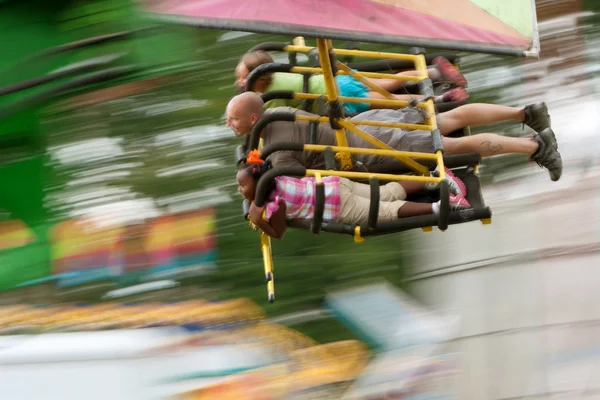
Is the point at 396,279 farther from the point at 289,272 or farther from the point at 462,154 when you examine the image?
the point at 462,154

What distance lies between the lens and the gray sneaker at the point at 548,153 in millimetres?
3436

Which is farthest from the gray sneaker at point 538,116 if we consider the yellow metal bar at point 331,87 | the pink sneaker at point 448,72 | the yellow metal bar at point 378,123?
the yellow metal bar at point 331,87

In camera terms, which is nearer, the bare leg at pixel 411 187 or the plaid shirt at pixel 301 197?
the plaid shirt at pixel 301 197

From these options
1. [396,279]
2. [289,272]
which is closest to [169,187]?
[289,272]

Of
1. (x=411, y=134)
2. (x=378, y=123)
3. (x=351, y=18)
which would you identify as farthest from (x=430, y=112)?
(x=351, y=18)

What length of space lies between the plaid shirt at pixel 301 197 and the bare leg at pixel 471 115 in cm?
56

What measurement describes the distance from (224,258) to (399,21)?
6626mm

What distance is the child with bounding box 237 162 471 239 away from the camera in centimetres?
316

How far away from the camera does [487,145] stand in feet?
11.1

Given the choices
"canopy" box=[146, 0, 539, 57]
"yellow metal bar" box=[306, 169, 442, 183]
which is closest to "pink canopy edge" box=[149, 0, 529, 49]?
"canopy" box=[146, 0, 539, 57]

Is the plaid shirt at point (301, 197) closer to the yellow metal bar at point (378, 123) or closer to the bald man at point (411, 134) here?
the bald man at point (411, 134)

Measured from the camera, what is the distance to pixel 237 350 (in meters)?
4.52

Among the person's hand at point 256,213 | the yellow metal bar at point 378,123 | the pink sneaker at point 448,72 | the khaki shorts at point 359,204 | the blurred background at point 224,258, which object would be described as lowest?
the blurred background at point 224,258

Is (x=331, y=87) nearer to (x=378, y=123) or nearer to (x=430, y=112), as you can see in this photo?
(x=378, y=123)
